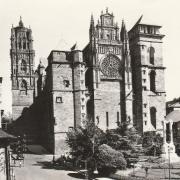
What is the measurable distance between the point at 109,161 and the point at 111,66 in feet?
79.6

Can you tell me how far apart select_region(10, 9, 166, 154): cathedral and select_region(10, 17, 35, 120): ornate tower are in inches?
677

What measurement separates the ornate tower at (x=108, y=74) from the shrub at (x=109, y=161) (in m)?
18.5

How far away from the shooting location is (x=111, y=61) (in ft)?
203

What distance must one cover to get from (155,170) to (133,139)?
5.32 metres

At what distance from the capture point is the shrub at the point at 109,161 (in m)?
40.3

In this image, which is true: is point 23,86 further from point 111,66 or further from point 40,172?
point 40,172

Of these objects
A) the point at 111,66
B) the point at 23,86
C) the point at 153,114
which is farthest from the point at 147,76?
the point at 23,86

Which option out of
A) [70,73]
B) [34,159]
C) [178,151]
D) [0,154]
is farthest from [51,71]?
[0,154]

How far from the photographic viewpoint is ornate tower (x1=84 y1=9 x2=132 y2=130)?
197 ft

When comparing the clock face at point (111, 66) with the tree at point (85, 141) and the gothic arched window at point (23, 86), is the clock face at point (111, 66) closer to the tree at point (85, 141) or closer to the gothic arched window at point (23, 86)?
the tree at point (85, 141)

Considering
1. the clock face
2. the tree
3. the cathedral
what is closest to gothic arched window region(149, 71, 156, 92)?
the cathedral

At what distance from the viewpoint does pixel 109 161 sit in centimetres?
4028

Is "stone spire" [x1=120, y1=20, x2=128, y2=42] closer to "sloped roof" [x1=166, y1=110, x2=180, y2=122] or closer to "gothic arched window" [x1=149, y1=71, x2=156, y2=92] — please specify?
"gothic arched window" [x1=149, y1=71, x2=156, y2=92]

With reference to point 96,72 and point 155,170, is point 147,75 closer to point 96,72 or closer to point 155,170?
point 96,72
